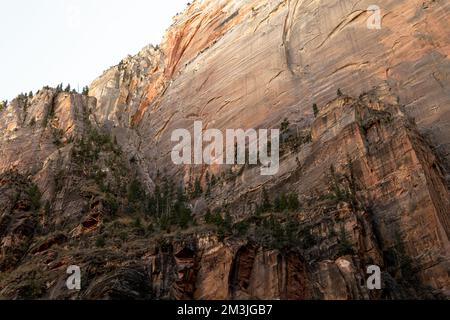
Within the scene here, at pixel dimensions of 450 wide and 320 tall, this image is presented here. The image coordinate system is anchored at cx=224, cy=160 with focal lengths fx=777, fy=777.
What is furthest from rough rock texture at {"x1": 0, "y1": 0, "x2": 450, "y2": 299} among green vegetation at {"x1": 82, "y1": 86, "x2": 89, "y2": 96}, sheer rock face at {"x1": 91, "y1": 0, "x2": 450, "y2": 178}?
green vegetation at {"x1": 82, "y1": 86, "x2": 89, "y2": 96}

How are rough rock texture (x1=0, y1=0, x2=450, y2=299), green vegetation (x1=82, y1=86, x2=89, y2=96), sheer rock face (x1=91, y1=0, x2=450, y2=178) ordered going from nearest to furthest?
rough rock texture (x1=0, y1=0, x2=450, y2=299), sheer rock face (x1=91, y1=0, x2=450, y2=178), green vegetation (x1=82, y1=86, x2=89, y2=96)

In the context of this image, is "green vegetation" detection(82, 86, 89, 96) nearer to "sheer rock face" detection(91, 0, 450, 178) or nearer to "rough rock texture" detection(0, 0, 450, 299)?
"sheer rock face" detection(91, 0, 450, 178)

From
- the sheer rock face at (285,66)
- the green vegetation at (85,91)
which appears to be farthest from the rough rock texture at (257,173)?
the green vegetation at (85,91)

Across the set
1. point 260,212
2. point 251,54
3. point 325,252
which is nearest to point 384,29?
point 251,54

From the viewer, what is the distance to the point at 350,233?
40719mm

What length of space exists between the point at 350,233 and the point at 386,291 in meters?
4.95

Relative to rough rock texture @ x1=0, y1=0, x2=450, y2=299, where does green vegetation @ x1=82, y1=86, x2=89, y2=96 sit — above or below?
above

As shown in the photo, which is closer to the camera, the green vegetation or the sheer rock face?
the sheer rock face

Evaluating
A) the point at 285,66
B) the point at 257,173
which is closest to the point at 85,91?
the point at 285,66

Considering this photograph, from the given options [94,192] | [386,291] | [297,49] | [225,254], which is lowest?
[386,291]

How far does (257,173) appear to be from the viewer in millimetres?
52375

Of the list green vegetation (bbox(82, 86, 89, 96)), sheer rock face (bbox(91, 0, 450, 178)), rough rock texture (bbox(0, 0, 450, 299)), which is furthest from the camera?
green vegetation (bbox(82, 86, 89, 96))

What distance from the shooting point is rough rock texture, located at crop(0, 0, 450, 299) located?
38.7 m

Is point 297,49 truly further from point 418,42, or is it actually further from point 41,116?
point 41,116
